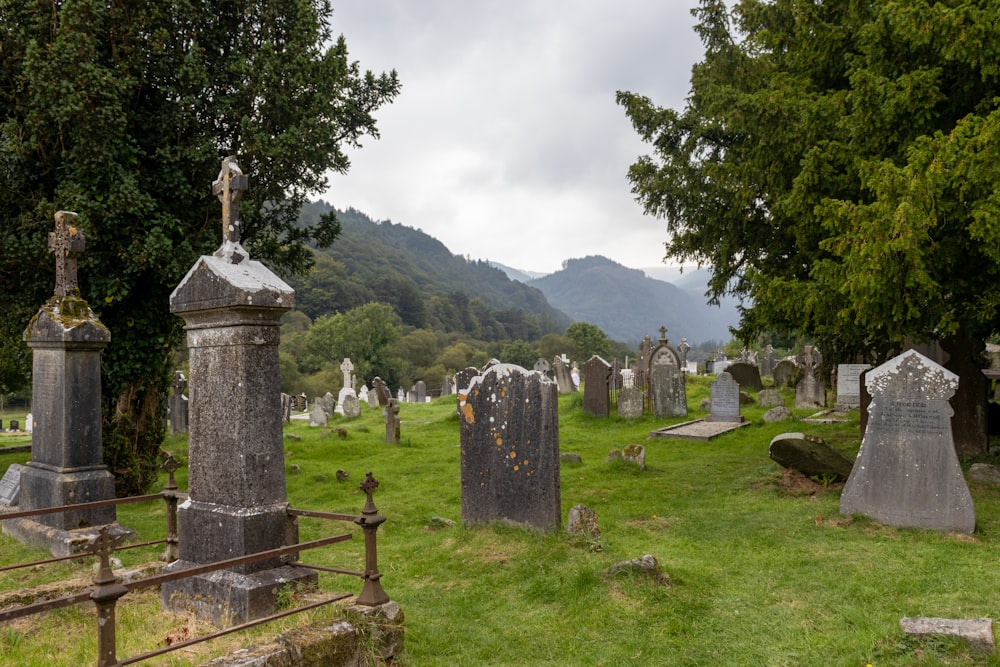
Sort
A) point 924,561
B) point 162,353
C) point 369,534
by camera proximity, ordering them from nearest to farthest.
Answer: point 369,534 < point 924,561 < point 162,353

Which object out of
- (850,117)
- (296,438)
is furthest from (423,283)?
(850,117)

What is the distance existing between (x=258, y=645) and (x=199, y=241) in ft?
27.8

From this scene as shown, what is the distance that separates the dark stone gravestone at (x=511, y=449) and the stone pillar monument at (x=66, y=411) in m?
4.51

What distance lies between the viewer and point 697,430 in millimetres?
15992

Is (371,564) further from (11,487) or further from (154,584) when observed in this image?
(11,487)

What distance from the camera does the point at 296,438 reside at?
17.5 meters

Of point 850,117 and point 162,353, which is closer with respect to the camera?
point 850,117

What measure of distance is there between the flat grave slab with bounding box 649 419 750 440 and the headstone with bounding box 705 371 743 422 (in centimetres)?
30

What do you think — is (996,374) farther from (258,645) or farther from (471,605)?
(258,645)

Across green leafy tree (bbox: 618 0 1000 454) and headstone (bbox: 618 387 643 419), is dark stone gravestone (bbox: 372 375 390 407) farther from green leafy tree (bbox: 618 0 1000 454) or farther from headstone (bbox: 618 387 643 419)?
green leafy tree (bbox: 618 0 1000 454)

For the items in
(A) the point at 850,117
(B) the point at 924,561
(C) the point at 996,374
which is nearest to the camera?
(B) the point at 924,561

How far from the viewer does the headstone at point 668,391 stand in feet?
61.9

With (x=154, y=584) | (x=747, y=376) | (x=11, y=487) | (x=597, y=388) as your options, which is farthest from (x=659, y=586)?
(x=747, y=376)

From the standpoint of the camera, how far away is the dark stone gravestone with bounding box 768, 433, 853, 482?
952 centimetres
